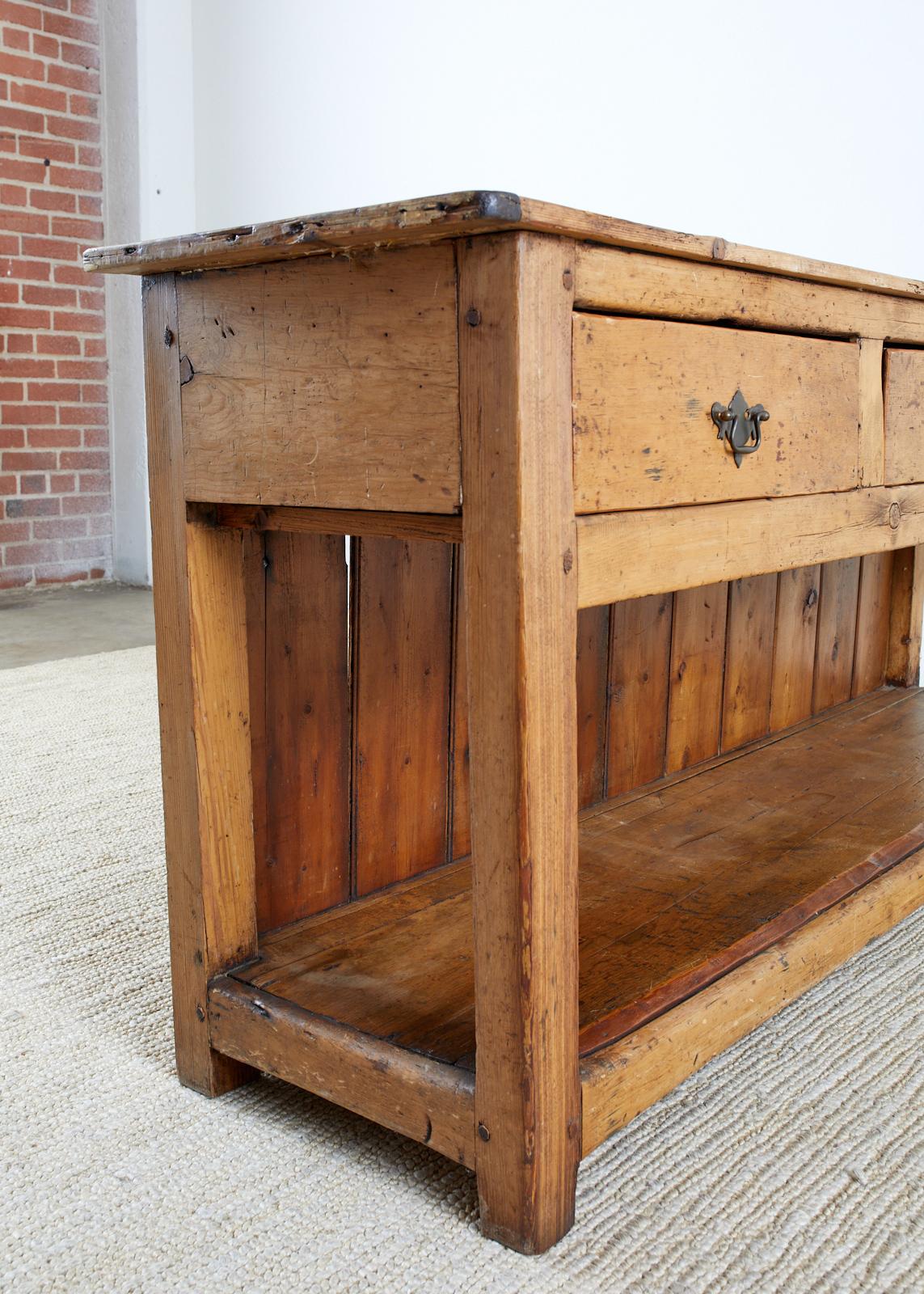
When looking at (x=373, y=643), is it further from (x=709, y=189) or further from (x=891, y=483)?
(x=709, y=189)

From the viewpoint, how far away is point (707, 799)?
72.0 inches

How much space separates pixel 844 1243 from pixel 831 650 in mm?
1455

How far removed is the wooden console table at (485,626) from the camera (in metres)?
0.91

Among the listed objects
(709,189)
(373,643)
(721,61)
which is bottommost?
(373,643)

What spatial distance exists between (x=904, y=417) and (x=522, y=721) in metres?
0.82

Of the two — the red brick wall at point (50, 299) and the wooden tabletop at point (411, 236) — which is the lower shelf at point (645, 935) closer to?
the wooden tabletop at point (411, 236)

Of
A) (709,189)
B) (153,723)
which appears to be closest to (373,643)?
(153,723)

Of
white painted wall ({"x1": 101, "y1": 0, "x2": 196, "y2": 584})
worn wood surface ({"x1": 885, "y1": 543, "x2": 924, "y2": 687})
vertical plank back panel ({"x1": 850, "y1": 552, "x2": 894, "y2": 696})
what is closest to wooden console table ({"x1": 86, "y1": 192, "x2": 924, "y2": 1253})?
vertical plank back panel ({"x1": 850, "y1": 552, "x2": 894, "y2": 696})

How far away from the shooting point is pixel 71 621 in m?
3.81

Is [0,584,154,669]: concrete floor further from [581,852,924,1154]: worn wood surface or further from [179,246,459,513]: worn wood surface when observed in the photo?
[581,852,924,1154]: worn wood surface

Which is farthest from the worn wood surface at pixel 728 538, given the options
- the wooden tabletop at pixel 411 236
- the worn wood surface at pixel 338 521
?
the wooden tabletop at pixel 411 236

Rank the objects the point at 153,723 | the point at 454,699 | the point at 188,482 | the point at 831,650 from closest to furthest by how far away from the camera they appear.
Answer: the point at 188,482, the point at 454,699, the point at 831,650, the point at 153,723

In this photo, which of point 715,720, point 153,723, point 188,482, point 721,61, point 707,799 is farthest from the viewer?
point 721,61

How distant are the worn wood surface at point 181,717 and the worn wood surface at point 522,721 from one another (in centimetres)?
36
